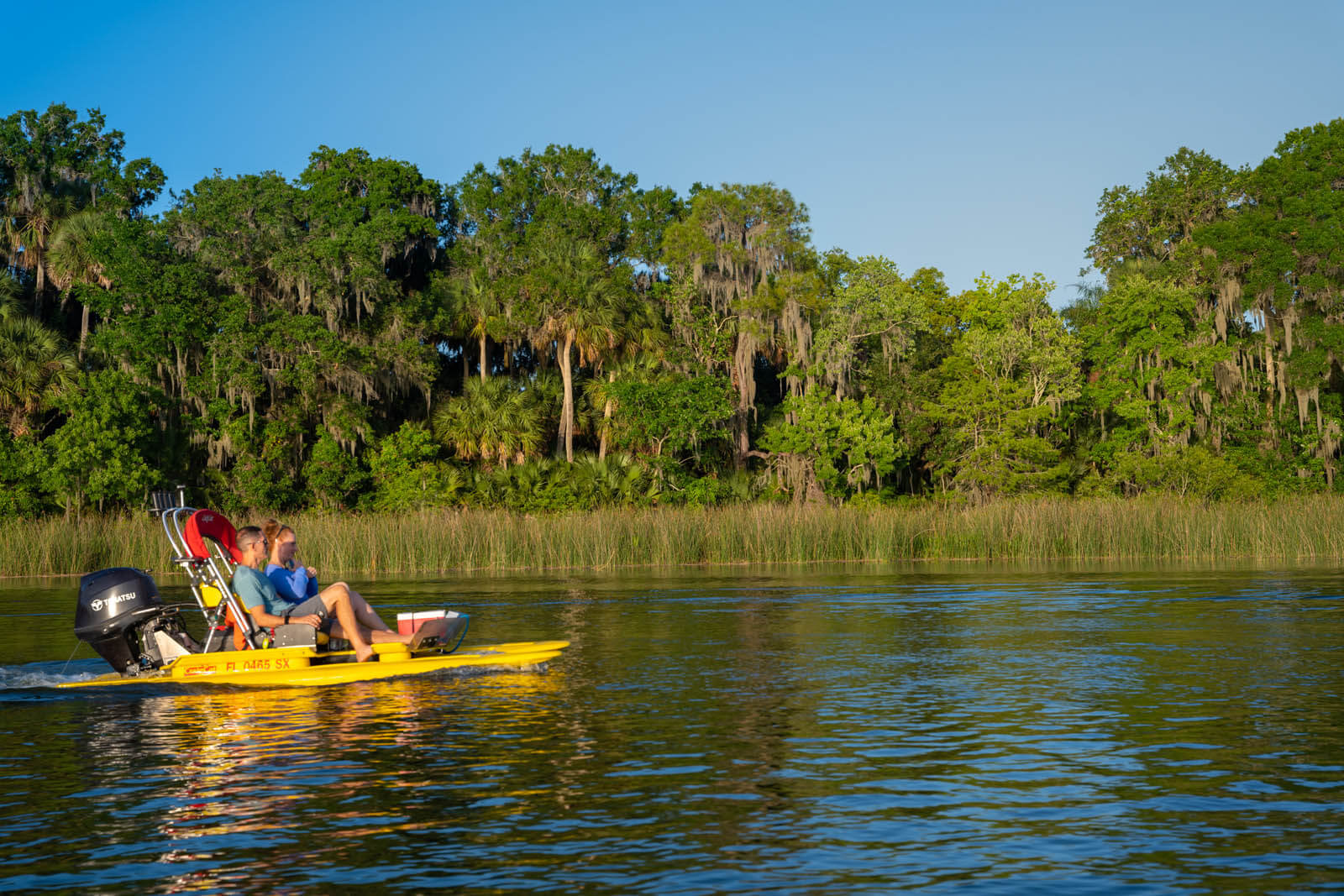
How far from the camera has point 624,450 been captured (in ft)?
159

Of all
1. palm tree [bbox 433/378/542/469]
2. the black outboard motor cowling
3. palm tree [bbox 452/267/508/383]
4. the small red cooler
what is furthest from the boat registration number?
palm tree [bbox 452/267/508/383]

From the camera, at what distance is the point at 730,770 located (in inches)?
354

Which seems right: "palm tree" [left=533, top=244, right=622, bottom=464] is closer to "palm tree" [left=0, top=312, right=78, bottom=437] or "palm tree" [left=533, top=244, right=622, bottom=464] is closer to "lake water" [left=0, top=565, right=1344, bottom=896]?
"palm tree" [left=0, top=312, right=78, bottom=437]

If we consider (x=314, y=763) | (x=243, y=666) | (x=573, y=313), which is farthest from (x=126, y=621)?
(x=573, y=313)

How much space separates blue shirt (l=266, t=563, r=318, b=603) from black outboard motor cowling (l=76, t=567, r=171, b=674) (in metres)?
1.13

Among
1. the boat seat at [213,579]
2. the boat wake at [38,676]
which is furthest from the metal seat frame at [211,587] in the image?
the boat wake at [38,676]

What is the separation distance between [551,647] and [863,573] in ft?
47.0

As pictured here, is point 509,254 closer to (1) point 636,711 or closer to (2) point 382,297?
(2) point 382,297

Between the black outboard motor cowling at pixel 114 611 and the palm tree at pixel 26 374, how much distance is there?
98.5 ft

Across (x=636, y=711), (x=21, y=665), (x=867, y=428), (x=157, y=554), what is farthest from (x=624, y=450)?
(x=636, y=711)

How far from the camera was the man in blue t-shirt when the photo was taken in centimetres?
1343

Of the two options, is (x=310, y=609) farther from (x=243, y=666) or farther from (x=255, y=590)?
(x=243, y=666)

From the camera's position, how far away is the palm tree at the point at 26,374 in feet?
137

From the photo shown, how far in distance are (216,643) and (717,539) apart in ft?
62.7
